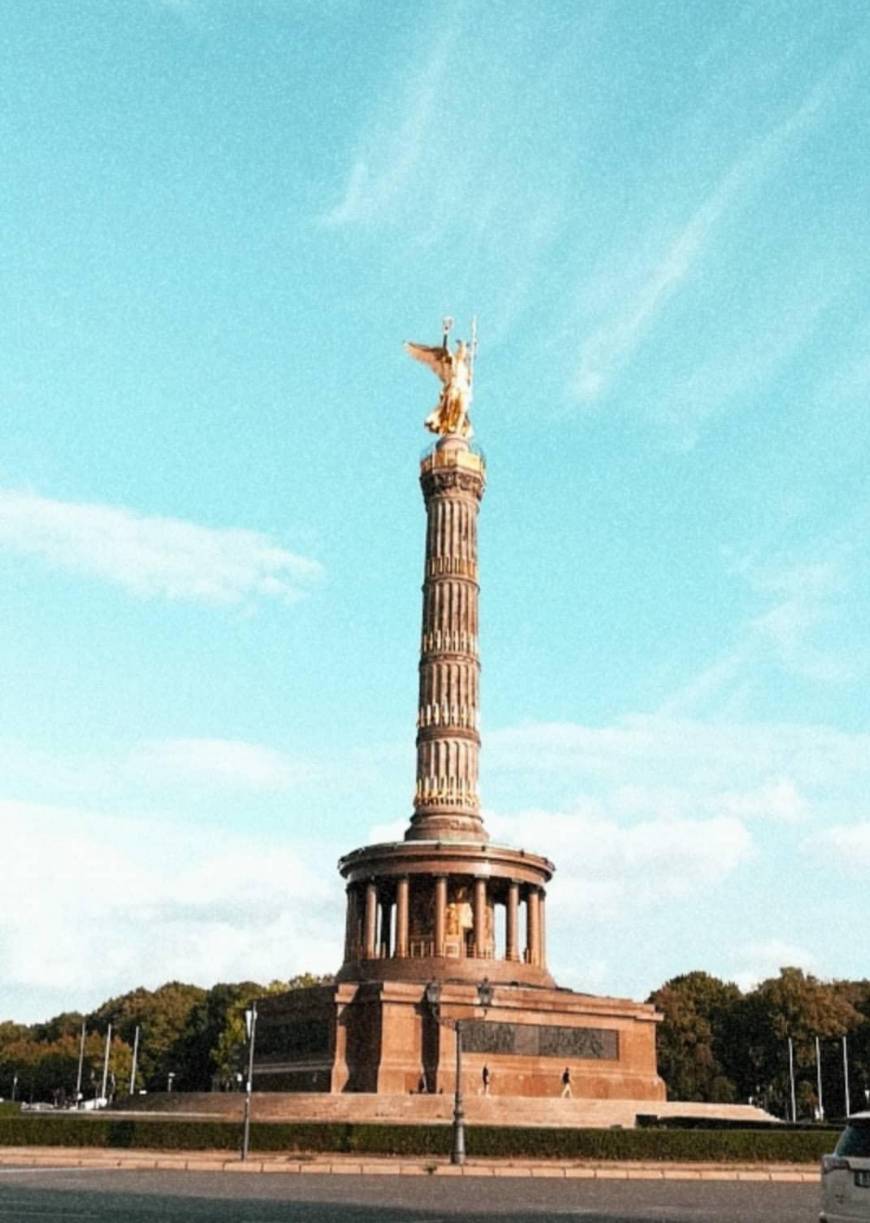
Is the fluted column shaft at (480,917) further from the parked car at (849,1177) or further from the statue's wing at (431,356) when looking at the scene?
the parked car at (849,1177)

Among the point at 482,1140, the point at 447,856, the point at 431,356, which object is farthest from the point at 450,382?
the point at 482,1140

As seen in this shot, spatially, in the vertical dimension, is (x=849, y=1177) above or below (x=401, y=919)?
below

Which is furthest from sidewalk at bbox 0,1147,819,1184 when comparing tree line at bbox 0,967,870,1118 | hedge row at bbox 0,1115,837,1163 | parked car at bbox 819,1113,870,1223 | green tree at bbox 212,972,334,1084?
green tree at bbox 212,972,334,1084

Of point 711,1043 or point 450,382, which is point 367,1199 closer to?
point 450,382

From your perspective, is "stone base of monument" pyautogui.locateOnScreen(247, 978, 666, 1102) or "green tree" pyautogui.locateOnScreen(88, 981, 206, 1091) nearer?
"stone base of monument" pyautogui.locateOnScreen(247, 978, 666, 1102)

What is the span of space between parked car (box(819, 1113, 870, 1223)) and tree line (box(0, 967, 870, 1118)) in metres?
58.5

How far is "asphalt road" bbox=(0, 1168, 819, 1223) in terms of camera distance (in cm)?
1655

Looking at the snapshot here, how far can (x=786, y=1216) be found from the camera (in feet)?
59.7

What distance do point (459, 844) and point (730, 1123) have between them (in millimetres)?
15505

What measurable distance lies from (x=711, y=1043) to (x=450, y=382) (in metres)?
44.6

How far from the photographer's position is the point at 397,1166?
89.2 ft

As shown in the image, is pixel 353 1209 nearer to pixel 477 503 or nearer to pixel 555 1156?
pixel 555 1156

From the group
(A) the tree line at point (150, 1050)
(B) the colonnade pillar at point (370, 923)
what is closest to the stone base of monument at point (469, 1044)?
(B) the colonnade pillar at point (370, 923)

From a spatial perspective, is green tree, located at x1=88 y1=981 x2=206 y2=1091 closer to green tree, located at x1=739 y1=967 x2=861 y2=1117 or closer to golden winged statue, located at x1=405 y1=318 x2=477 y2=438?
green tree, located at x1=739 y1=967 x2=861 y2=1117
